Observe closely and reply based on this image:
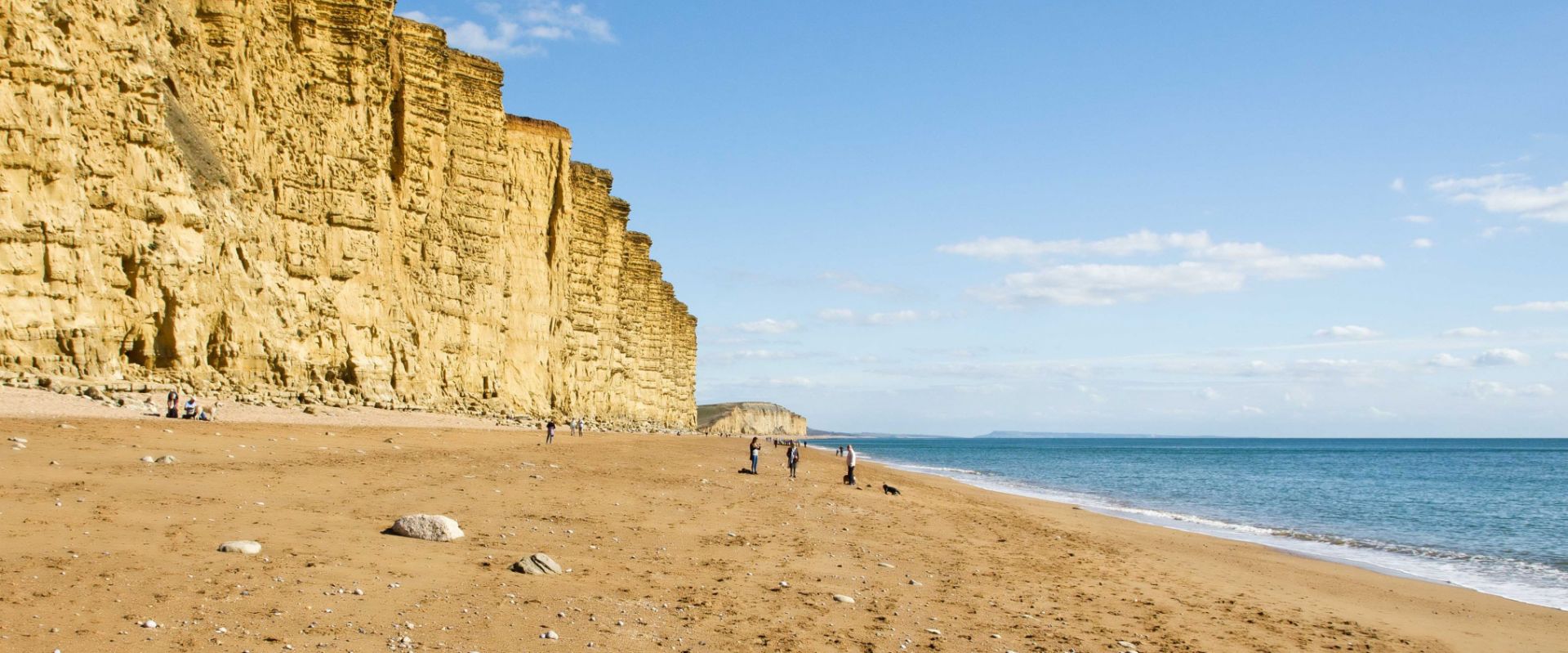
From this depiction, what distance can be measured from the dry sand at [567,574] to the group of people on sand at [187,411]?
899 millimetres

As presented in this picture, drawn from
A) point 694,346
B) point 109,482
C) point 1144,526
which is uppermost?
point 694,346

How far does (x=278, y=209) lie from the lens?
973 inches

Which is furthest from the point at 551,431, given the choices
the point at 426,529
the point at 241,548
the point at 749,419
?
the point at 749,419

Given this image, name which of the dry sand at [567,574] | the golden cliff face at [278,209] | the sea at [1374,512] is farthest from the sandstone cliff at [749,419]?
the dry sand at [567,574]

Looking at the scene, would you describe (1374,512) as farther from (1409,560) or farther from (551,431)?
(551,431)

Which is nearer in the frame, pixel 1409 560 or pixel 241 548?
pixel 241 548

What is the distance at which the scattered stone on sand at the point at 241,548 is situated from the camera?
783 centimetres

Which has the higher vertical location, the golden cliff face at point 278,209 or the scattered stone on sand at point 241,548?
the golden cliff face at point 278,209

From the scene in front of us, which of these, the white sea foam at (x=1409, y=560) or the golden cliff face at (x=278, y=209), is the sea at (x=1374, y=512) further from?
the golden cliff face at (x=278, y=209)

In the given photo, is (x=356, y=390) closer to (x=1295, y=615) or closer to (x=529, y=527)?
(x=529, y=527)

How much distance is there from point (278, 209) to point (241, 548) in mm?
19467

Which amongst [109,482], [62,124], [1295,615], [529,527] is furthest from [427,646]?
[62,124]

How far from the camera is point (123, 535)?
317 inches

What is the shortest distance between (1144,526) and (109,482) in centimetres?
1869
